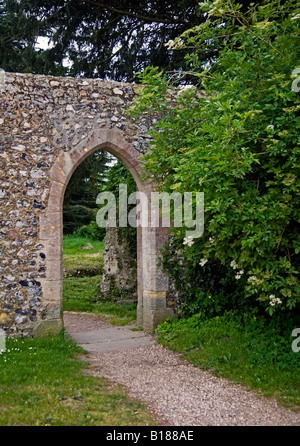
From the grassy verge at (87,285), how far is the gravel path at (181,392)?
2.38 meters

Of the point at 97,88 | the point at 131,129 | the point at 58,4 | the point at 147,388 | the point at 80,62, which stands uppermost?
the point at 58,4

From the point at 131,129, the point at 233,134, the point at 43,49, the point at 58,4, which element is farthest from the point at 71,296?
the point at 233,134

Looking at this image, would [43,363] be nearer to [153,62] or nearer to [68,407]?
[68,407]

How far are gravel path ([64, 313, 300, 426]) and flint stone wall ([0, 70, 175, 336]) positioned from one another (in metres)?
1.14

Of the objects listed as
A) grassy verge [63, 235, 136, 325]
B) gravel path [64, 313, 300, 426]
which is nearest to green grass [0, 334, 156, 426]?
gravel path [64, 313, 300, 426]

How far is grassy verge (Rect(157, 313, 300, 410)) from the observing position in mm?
4488

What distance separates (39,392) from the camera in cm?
408

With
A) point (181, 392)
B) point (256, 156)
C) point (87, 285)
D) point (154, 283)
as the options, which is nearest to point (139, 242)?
point (154, 283)

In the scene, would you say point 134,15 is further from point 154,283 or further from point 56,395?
point 56,395

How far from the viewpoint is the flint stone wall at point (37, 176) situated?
5.99m

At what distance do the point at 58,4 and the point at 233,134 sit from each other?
7.01 metres

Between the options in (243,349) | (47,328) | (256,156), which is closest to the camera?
(256,156)

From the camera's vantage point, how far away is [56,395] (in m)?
3.98

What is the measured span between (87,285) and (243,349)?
6.48 m
